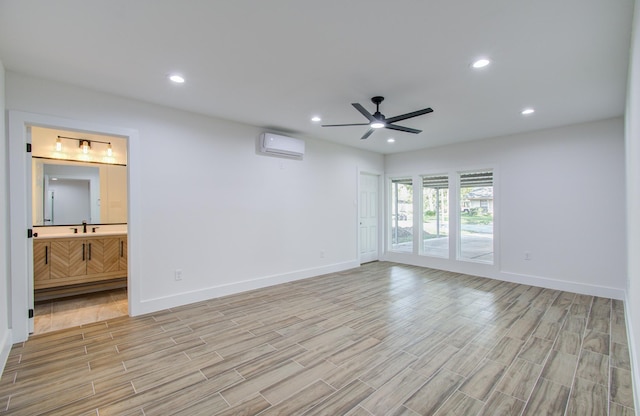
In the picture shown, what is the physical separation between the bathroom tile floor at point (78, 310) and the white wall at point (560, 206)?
590 centimetres

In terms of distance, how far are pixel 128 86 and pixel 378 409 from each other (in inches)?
151

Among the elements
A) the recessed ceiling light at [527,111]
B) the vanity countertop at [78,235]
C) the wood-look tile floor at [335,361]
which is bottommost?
the wood-look tile floor at [335,361]

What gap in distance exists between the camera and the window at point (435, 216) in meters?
6.26

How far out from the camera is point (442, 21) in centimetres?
206

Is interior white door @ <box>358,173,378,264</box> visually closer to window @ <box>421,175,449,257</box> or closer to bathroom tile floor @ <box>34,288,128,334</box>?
window @ <box>421,175,449,257</box>

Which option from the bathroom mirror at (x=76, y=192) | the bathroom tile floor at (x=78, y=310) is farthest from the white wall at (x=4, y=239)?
the bathroom mirror at (x=76, y=192)

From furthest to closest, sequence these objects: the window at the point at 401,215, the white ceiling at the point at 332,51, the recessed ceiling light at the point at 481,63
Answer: the window at the point at 401,215
the recessed ceiling light at the point at 481,63
the white ceiling at the point at 332,51

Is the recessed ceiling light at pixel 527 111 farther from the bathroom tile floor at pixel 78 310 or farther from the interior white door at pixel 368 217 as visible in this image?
the bathroom tile floor at pixel 78 310

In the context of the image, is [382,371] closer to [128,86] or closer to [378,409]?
[378,409]

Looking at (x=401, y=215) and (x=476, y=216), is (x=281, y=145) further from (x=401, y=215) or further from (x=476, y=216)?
(x=476, y=216)

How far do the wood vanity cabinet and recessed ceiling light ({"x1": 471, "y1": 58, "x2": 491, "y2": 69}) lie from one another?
17.7 ft

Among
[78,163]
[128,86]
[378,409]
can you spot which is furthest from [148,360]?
[78,163]

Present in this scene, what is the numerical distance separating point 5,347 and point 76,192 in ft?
9.59

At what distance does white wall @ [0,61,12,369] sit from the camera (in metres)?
2.59
